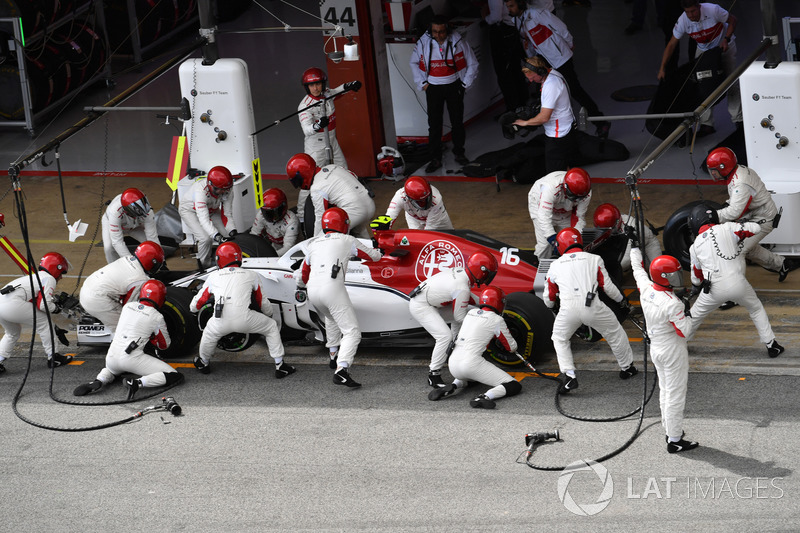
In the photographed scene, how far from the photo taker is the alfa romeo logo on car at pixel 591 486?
8758 mm

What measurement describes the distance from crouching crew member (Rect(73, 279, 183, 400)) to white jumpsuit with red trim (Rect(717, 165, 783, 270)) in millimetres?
5831

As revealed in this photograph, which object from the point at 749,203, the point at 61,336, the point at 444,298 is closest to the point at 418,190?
the point at 444,298

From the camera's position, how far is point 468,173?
648 inches

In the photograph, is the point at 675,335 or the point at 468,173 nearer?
the point at 675,335

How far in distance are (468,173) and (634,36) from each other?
6.55 metres

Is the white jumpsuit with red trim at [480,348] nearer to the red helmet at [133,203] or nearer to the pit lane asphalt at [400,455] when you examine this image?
the pit lane asphalt at [400,455]

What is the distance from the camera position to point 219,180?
13414 mm

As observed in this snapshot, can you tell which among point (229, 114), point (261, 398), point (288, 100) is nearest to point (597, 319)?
point (261, 398)

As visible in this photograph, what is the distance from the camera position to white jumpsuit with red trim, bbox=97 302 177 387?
36.9ft

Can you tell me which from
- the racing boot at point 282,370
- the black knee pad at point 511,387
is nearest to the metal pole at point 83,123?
the racing boot at point 282,370

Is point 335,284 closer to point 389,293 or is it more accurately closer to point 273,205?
point 389,293

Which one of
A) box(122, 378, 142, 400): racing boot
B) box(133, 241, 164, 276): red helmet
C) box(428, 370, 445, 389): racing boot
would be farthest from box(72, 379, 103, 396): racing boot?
box(428, 370, 445, 389): racing boot

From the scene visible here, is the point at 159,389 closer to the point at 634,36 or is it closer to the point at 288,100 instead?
the point at 288,100

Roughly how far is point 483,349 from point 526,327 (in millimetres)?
595
